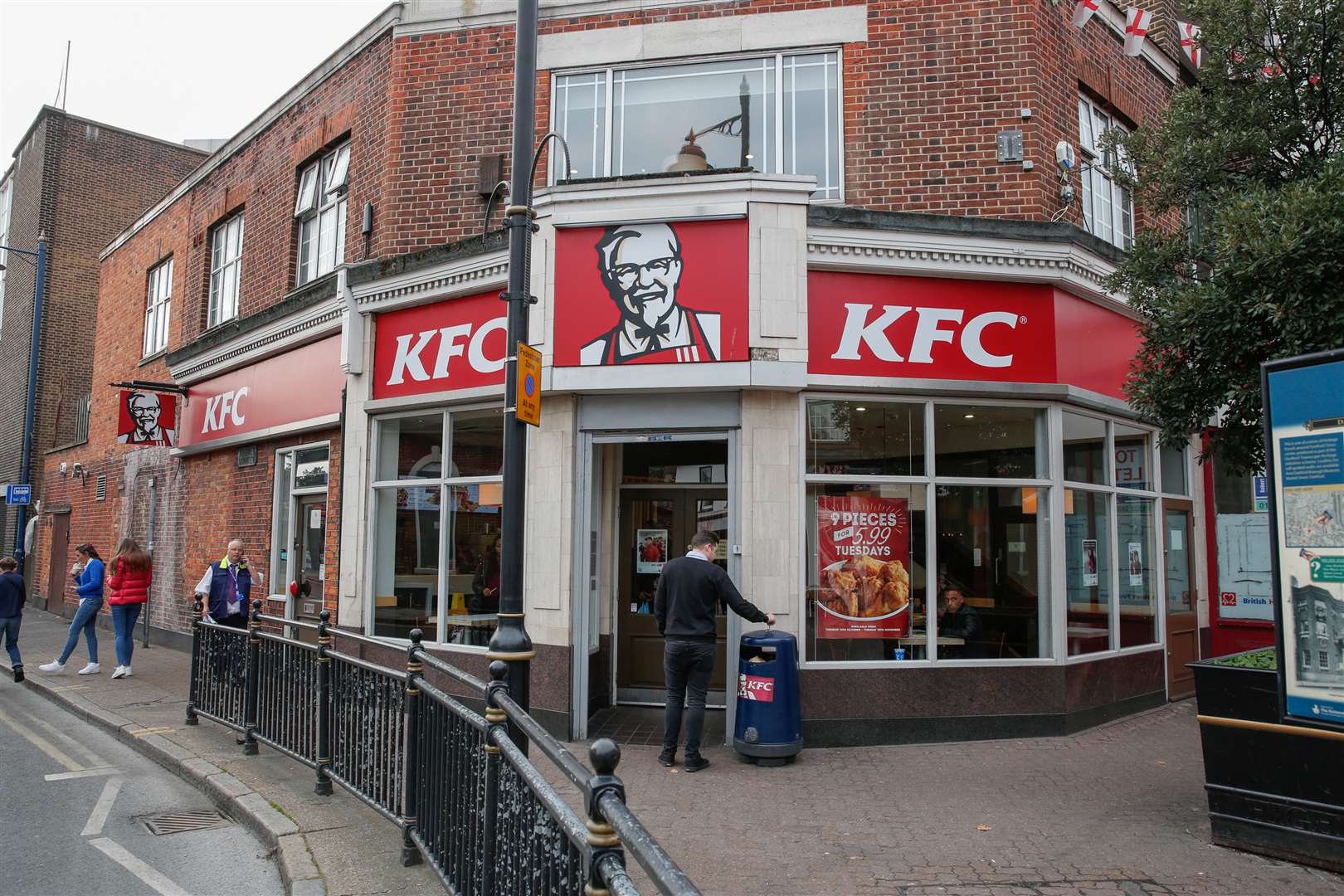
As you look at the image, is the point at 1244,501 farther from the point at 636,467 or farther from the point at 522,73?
the point at 522,73

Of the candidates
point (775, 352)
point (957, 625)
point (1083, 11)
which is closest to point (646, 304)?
point (775, 352)

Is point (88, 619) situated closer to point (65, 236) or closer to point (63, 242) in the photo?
point (63, 242)

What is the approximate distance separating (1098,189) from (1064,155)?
149 cm

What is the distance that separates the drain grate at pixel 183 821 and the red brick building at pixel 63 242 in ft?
69.7

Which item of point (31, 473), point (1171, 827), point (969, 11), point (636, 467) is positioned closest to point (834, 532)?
point (636, 467)

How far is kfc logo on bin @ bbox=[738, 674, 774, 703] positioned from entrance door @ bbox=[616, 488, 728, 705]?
2390mm

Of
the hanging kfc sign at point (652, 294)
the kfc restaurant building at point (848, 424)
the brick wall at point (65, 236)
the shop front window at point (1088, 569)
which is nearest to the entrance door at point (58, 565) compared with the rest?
the brick wall at point (65, 236)

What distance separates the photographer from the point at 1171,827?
5.87m

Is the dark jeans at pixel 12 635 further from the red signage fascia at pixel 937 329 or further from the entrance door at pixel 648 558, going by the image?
the red signage fascia at pixel 937 329

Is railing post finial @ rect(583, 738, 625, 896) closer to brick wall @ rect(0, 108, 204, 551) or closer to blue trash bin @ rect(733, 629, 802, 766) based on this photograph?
blue trash bin @ rect(733, 629, 802, 766)

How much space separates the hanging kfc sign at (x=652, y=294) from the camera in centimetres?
851

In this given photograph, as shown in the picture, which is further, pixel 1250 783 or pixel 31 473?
pixel 31 473

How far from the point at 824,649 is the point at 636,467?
3080mm

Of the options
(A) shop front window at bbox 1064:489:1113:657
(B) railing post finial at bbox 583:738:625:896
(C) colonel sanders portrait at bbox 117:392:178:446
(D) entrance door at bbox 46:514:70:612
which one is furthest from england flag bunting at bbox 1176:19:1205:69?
(D) entrance door at bbox 46:514:70:612
